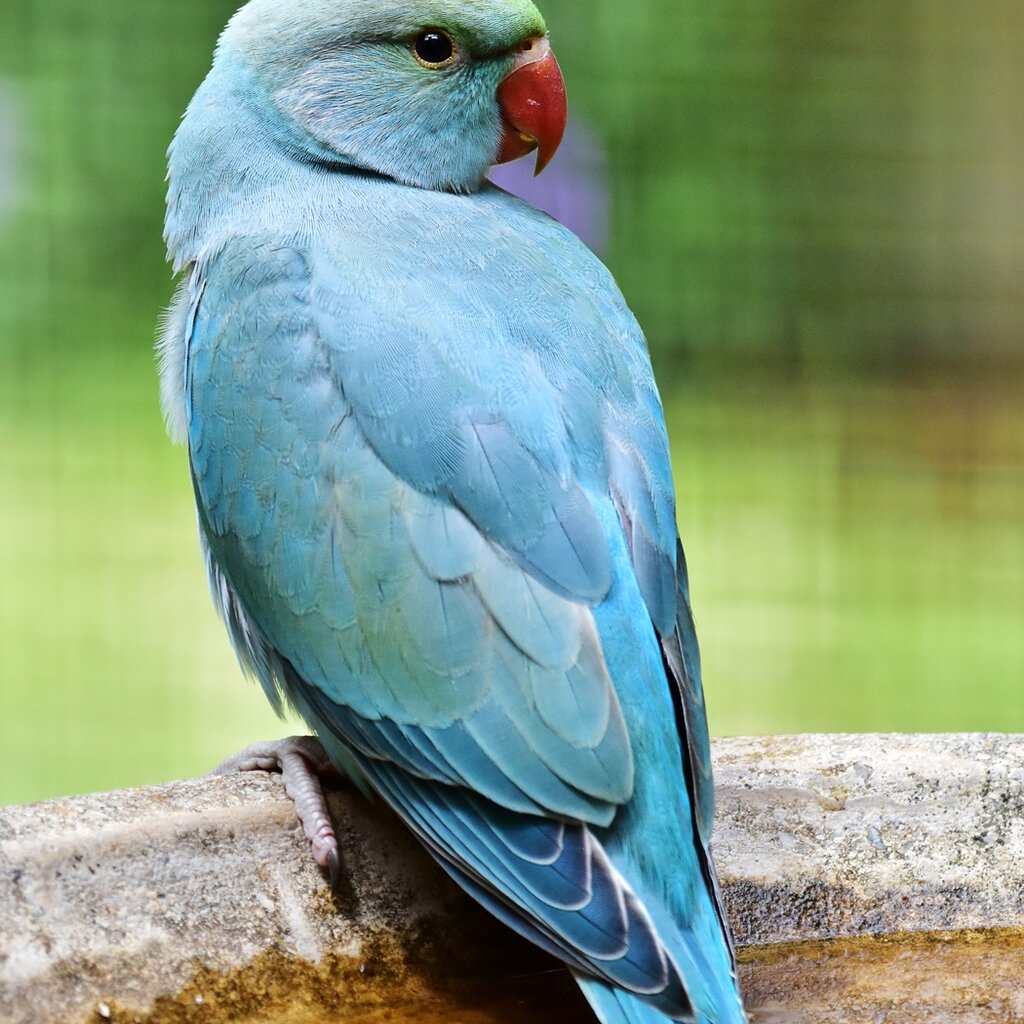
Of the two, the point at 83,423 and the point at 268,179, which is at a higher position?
the point at 268,179

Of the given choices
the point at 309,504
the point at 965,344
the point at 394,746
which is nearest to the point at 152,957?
the point at 394,746

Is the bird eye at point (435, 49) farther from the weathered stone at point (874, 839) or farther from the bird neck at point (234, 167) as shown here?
the weathered stone at point (874, 839)

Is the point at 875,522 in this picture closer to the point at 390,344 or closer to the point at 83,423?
the point at 83,423

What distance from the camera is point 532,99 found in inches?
76.6

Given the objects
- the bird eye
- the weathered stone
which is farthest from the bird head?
the weathered stone

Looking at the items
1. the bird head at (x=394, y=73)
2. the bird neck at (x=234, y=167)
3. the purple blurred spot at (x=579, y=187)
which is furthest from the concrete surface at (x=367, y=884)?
the purple blurred spot at (x=579, y=187)

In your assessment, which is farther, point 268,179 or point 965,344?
point 965,344

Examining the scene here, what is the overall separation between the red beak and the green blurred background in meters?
2.05

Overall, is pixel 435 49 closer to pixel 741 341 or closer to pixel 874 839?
pixel 874 839

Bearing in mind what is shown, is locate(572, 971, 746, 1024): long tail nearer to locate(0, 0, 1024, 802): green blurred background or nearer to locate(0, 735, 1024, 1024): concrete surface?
locate(0, 735, 1024, 1024): concrete surface

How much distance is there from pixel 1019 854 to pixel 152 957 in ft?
2.96

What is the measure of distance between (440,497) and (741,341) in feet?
9.63

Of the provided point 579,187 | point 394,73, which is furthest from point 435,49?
point 579,187

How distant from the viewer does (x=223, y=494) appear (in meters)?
1.64
